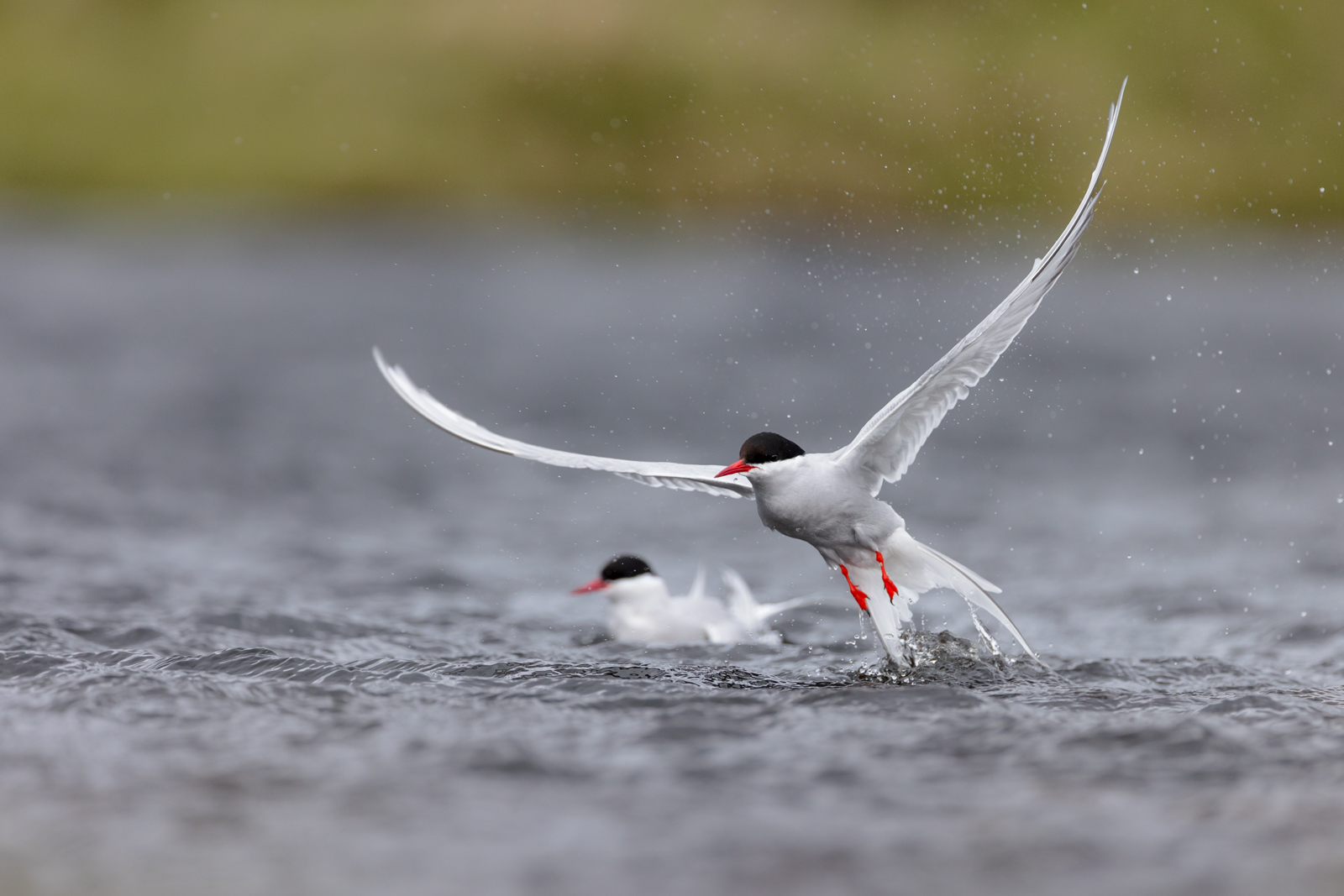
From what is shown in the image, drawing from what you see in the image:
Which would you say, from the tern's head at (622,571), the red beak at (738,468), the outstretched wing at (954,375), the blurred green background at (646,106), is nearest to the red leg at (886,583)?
the outstretched wing at (954,375)

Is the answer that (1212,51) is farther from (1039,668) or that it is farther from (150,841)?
(150,841)

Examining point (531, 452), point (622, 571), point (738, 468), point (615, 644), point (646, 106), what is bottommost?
point (615, 644)

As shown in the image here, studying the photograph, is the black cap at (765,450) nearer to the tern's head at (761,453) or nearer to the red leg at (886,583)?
the tern's head at (761,453)

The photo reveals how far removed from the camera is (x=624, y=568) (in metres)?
9.95

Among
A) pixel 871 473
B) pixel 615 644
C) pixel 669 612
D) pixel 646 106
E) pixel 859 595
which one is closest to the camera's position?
pixel 871 473

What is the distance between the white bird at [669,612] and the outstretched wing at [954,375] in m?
2.11

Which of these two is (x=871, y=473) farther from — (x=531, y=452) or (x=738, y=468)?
(x=531, y=452)

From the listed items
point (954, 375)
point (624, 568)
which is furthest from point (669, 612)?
point (954, 375)

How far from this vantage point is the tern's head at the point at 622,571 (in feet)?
32.5

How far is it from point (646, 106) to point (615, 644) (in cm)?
3419

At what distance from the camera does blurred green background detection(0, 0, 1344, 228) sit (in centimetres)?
4169

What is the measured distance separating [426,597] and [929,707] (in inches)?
186

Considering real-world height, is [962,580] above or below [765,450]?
below

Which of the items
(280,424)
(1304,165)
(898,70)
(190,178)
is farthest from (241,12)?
(1304,165)
